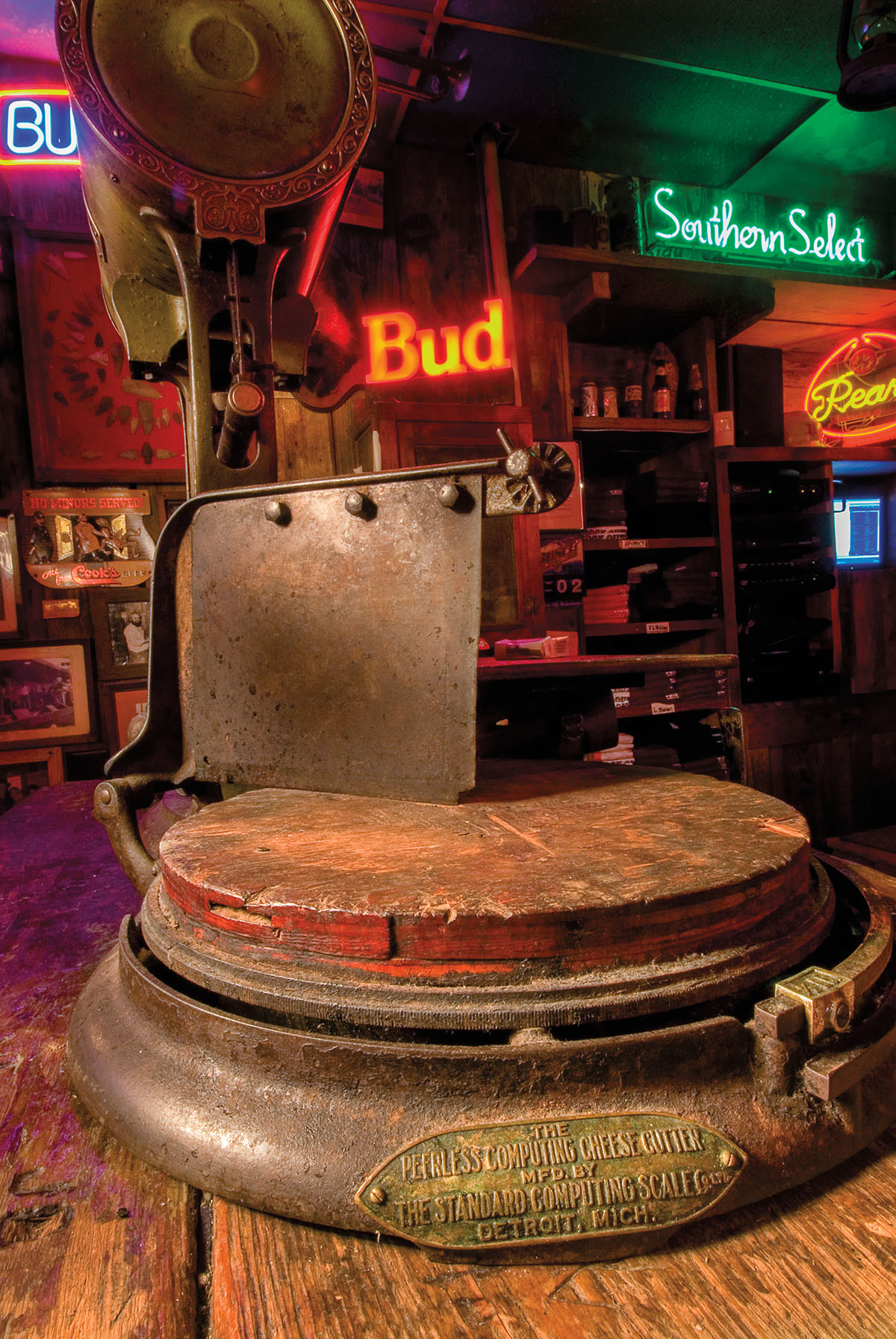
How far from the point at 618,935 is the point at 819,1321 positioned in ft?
1.08

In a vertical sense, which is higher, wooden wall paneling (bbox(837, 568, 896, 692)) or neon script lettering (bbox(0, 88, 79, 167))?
neon script lettering (bbox(0, 88, 79, 167))

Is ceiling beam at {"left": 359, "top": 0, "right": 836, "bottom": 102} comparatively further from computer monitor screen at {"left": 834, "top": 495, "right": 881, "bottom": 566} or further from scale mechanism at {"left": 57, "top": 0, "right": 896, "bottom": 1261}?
scale mechanism at {"left": 57, "top": 0, "right": 896, "bottom": 1261}

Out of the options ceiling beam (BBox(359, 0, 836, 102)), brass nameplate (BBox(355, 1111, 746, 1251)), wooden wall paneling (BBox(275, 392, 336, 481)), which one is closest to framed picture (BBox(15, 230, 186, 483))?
wooden wall paneling (BBox(275, 392, 336, 481))

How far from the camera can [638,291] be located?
3.64 m

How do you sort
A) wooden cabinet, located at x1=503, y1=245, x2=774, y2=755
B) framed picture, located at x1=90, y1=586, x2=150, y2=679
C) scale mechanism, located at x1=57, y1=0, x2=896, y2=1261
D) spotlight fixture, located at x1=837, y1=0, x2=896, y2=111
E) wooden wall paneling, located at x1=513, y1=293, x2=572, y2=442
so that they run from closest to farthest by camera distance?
scale mechanism, located at x1=57, y1=0, x2=896, y2=1261 < spotlight fixture, located at x1=837, y1=0, x2=896, y2=111 < framed picture, located at x1=90, y1=586, x2=150, y2=679 < wooden cabinet, located at x1=503, y1=245, x2=774, y2=755 < wooden wall paneling, located at x1=513, y1=293, x2=572, y2=442

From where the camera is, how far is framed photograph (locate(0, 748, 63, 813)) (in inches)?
136

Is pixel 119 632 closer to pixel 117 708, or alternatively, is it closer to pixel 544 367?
pixel 117 708

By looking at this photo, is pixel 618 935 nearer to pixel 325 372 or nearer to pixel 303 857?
pixel 303 857

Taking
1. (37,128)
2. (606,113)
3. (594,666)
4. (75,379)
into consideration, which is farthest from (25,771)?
(606,113)

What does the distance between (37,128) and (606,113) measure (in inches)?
116

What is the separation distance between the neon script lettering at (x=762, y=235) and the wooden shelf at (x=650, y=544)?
1834 mm

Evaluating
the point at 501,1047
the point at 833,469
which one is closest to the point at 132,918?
the point at 501,1047

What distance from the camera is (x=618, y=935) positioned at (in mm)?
748

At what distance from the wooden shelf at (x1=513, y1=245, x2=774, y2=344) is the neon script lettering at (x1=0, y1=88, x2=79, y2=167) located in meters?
2.30
